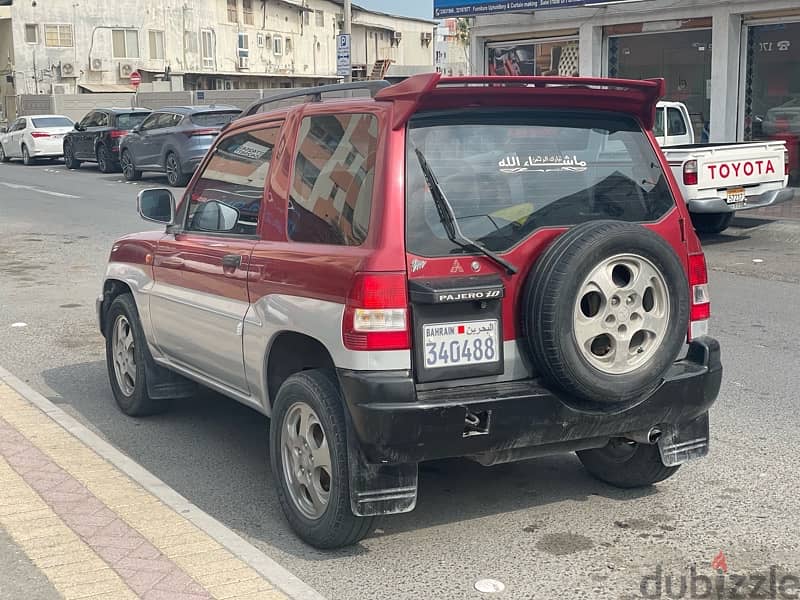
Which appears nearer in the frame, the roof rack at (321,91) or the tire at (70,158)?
the roof rack at (321,91)

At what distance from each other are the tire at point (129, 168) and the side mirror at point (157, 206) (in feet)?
68.9

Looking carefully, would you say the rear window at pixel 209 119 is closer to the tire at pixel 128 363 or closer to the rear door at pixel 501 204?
the tire at pixel 128 363

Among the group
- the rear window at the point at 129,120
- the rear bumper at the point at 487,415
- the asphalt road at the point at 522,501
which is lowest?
the asphalt road at the point at 522,501

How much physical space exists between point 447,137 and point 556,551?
1.75 meters

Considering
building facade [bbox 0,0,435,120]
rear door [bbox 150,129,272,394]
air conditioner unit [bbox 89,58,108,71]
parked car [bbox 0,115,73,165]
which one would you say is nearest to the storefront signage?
parked car [bbox 0,115,73,165]

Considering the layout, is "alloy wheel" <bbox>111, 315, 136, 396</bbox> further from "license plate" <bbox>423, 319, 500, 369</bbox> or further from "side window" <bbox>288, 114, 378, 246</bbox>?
"license plate" <bbox>423, 319, 500, 369</bbox>

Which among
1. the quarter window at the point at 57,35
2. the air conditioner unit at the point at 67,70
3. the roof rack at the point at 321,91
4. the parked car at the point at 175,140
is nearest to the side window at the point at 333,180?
the roof rack at the point at 321,91

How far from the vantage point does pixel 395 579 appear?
4.32 m

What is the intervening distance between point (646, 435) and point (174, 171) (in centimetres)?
2084

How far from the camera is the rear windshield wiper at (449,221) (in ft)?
14.3

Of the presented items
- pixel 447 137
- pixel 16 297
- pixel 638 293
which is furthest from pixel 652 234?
pixel 16 297

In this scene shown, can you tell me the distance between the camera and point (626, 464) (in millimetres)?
5230

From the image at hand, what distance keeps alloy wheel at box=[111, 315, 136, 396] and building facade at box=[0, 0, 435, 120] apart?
57.7 m

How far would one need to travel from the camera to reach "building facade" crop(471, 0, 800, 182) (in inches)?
778
